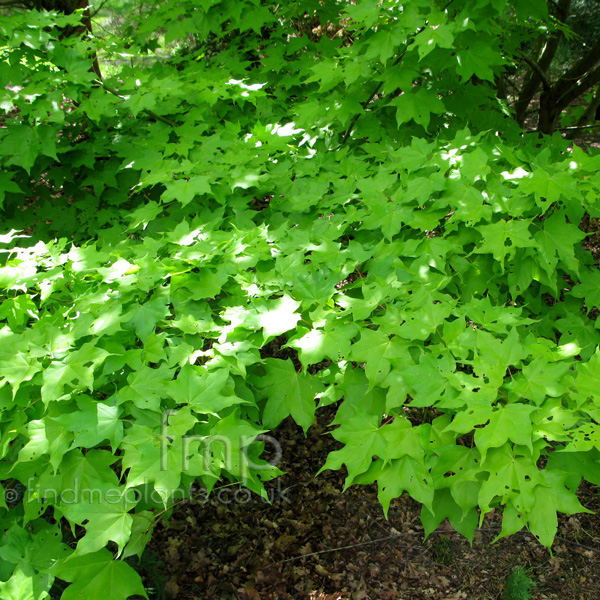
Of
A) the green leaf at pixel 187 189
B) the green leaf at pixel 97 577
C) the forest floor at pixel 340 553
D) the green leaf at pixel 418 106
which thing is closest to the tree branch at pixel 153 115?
the green leaf at pixel 187 189

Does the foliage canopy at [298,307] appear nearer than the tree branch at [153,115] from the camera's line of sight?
Yes

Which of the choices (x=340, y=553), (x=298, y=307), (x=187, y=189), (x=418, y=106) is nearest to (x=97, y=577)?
(x=298, y=307)

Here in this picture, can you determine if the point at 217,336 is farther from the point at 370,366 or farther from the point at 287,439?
the point at 287,439

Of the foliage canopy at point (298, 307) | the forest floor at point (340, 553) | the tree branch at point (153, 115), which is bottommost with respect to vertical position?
the forest floor at point (340, 553)

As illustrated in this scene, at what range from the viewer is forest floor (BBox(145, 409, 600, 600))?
2.98 metres

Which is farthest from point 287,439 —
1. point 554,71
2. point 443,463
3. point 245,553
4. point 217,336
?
point 554,71

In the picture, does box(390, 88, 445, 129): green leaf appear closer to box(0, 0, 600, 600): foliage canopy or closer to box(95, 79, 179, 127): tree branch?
box(0, 0, 600, 600): foliage canopy

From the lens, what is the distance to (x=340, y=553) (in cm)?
319

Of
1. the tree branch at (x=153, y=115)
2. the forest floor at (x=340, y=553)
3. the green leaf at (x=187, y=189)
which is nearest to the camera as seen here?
the green leaf at (x=187, y=189)

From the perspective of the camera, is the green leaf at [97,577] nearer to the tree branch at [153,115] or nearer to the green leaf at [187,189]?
the green leaf at [187,189]

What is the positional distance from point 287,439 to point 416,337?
97.7 inches

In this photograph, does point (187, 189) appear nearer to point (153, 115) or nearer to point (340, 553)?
point (153, 115)

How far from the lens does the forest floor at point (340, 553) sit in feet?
9.79

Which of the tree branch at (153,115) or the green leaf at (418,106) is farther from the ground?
the green leaf at (418,106)
